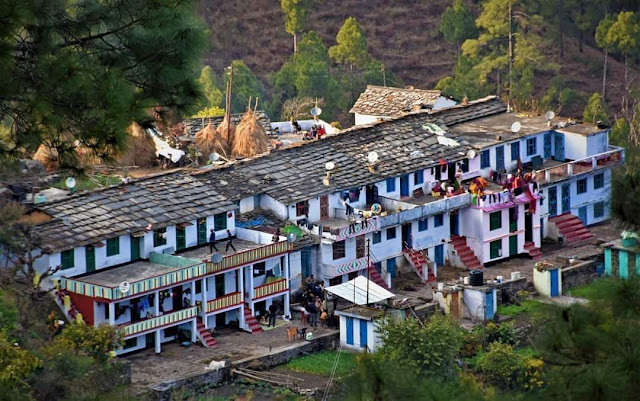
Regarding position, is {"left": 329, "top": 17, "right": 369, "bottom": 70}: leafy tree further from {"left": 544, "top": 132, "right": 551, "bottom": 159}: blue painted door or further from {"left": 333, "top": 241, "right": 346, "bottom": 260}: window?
{"left": 333, "top": 241, "right": 346, "bottom": 260}: window

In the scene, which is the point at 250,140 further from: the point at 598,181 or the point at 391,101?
the point at 598,181

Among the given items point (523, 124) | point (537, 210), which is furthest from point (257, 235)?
point (523, 124)

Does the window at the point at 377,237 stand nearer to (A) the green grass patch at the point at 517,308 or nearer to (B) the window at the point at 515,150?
(A) the green grass patch at the point at 517,308

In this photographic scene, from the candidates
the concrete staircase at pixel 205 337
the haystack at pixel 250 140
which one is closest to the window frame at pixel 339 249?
the concrete staircase at pixel 205 337

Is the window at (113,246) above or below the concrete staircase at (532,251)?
above

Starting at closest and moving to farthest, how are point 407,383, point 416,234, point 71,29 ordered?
point 407,383
point 71,29
point 416,234

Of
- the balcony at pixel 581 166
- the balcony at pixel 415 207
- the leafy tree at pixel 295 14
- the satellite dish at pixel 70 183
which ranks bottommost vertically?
the balcony at pixel 415 207

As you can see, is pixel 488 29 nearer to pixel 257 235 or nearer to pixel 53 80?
pixel 257 235
